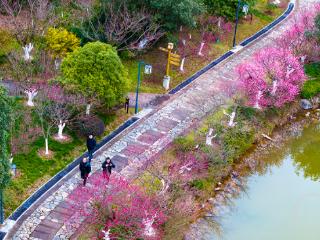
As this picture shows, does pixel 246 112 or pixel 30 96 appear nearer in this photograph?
pixel 30 96

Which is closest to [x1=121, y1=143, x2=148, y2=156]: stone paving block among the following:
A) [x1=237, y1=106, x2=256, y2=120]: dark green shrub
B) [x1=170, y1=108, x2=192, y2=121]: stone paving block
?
[x1=170, y1=108, x2=192, y2=121]: stone paving block

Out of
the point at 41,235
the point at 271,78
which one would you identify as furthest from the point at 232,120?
the point at 41,235

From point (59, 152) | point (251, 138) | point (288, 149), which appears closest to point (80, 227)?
point (59, 152)

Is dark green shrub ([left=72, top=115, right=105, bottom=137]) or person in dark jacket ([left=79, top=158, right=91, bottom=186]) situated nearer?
person in dark jacket ([left=79, top=158, right=91, bottom=186])

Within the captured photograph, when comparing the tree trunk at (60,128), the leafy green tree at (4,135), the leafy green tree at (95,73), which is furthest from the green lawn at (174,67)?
the leafy green tree at (4,135)

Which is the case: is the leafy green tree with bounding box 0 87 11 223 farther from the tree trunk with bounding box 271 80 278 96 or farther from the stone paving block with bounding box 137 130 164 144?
the tree trunk with bounding box 271 80 278 96

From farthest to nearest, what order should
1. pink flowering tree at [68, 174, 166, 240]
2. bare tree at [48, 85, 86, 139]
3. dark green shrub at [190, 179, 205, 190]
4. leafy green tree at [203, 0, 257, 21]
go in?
leafy green tree at [203, 0, 257, 21] → bare tree at [48, 85, 86, 139] → dark green shrub at [190, 179, 205, 190] → pink flowering tree at [68, 174, 166, 240]

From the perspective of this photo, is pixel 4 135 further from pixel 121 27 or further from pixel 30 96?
pixel 121 27
